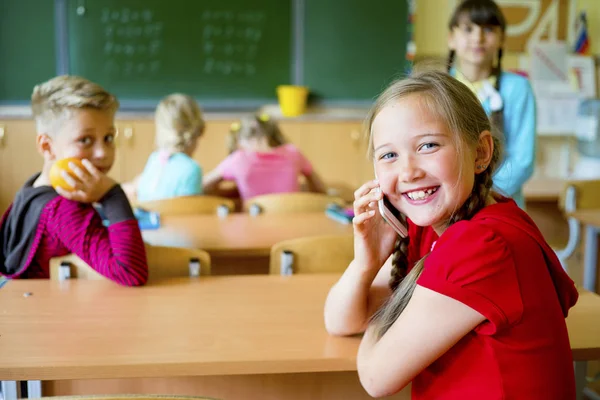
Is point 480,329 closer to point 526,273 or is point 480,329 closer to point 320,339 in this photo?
point 526,273

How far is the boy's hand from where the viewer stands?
1.80 meters

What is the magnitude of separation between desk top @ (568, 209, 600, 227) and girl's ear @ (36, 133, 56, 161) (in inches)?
86.0

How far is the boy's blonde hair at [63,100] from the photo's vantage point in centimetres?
197

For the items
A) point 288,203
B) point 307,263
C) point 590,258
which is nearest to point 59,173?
point 307,263

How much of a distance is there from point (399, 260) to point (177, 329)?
1.66 ft

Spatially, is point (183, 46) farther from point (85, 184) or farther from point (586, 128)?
point (85, 184)

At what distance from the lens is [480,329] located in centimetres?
110

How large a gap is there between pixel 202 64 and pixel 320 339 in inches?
170

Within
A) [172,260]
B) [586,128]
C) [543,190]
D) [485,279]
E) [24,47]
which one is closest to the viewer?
[485,279]

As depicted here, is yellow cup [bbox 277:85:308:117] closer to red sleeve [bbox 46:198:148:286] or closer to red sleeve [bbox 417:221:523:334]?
red sleeve [bbox 46:198:148:286]

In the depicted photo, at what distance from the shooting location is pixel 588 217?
2994mm

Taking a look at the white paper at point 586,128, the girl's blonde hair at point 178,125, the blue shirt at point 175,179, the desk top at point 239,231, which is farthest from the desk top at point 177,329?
the white paper at point 586,128

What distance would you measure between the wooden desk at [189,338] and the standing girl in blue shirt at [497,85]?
92 cm

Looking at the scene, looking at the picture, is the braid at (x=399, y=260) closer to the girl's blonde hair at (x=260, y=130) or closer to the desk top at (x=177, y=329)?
the desk top at (x=177, y=329)
